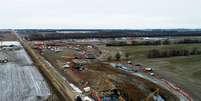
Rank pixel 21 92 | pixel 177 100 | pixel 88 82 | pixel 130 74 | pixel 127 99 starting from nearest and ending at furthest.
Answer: pixel 127 99
pixel 177 100
pixel 21 92
pixel 88 82
pixel 130 74

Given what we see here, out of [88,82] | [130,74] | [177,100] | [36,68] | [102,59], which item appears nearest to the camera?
[177,100]

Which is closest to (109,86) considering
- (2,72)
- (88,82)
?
(88,82)

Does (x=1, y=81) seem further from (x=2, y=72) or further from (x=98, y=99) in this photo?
A: (x=98, y=99)

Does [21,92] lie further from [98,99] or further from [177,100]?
[177,100]

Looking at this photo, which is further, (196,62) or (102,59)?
(102,59)

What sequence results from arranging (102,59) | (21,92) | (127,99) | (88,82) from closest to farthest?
(127,99) → (21,92) → (88,82) → (102,59)

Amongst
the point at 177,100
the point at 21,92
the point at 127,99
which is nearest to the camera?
the point at 127,99

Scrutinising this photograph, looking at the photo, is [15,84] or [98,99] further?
[15,84]

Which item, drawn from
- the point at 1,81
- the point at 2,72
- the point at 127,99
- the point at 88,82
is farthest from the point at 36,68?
the point at 127,99
